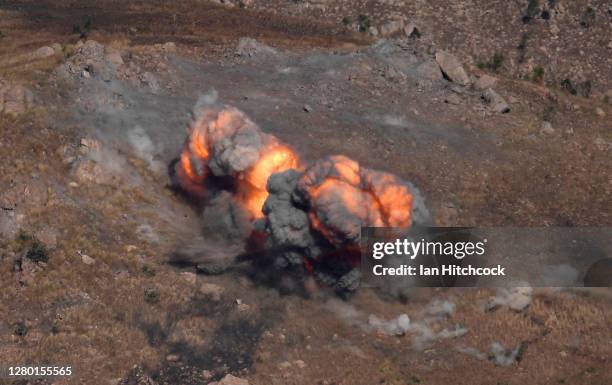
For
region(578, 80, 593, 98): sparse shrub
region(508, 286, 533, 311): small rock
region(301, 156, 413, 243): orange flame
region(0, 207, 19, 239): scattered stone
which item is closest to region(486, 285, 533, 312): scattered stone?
region(508, 286, 533, 311): small rock

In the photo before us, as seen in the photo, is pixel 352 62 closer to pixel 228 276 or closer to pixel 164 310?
pixel 228 276

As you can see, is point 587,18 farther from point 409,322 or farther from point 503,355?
point 503,355

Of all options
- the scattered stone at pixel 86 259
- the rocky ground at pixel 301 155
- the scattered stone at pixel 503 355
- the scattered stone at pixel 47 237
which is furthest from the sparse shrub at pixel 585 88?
the scattered stone at pixel 47 237

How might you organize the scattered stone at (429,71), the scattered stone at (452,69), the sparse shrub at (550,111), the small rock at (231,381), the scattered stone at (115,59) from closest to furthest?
the small rock at (231,381)
the scattered stone at (115,59)
the sparse shrub at (550,111)
the scattered stone at (429,71)
the scattered stone at (452,69)

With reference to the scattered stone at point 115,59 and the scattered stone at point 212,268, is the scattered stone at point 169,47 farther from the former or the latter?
the scattered stone at point 212,268

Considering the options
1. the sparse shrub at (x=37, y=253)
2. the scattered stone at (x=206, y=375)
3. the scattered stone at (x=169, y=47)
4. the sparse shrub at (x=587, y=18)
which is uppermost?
the sparse shrub at (x=587, y=18)

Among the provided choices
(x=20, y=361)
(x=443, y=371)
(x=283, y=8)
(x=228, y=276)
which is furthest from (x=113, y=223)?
(x=283, y=8)
